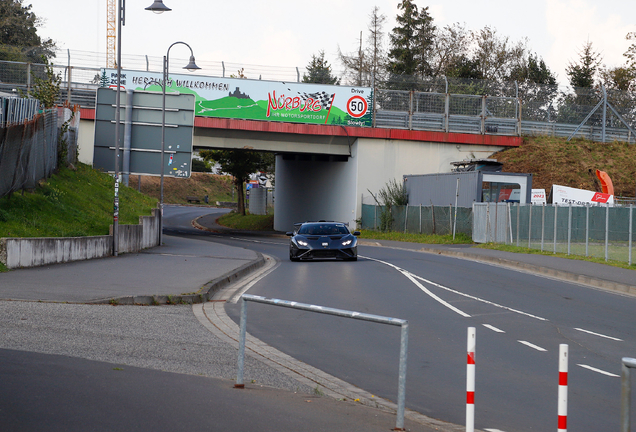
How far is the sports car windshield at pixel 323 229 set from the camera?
24.5 meters

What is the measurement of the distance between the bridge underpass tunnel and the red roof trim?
7.64 ft

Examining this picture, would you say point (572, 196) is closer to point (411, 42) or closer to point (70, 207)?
point (70, 207)

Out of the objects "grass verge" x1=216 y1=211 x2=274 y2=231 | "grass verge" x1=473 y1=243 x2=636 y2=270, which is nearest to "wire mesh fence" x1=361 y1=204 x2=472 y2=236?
"grass verge" x1=473 y1=243 x2=636 y2=270

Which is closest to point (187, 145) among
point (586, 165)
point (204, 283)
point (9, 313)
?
point (204, 283)

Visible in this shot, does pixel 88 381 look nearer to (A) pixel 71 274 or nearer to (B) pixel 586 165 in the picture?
(A) pixel 71 274

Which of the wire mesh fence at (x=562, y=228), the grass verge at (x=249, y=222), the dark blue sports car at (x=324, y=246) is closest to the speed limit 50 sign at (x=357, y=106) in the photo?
the wire mesh fence at (x=562, y=228)

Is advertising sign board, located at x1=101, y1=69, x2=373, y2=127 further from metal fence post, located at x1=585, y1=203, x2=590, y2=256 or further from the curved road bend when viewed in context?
the curved road bend

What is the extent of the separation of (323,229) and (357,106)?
2051 centimetres

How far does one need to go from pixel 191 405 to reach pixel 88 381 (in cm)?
115

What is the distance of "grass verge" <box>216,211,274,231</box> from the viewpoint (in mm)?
57219

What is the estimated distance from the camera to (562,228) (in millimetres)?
26906

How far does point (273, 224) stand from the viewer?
5703 centimetres

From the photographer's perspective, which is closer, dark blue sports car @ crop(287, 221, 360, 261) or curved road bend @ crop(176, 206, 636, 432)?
curved road bend @ crop(176, 206, 636, 432)

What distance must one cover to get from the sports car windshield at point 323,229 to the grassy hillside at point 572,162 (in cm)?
2185
